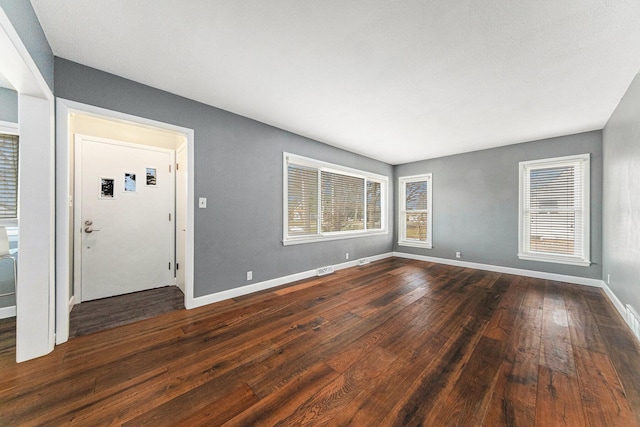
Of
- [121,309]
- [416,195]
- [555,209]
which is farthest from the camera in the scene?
[416,195]

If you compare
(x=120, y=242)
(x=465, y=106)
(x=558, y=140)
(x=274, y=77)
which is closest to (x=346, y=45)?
(x=274, y=77)

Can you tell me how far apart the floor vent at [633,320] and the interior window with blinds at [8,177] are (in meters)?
6.43

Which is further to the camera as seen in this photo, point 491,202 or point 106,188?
point 491,202

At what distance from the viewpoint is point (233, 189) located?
318 cm

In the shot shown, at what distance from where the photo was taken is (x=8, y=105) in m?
2.47

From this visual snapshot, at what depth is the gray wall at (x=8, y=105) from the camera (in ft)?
8.04

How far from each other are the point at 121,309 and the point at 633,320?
5.40 meters

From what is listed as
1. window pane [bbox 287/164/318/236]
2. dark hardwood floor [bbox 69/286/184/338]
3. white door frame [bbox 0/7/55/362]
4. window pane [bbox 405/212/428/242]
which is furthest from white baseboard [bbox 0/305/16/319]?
window pane [bbox 405/212/428/242]

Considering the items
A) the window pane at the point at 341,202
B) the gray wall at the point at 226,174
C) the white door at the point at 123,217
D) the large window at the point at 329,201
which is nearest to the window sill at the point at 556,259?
the large window at the point at 329,201

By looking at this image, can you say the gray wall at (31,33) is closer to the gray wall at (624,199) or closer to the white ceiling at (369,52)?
the white ceiling at (369,52)

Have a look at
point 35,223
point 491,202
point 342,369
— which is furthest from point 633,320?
point 35,223

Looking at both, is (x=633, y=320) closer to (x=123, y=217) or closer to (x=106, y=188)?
→ (x=123, y=217)

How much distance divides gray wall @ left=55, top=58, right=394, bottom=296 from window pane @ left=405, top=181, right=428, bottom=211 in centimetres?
325

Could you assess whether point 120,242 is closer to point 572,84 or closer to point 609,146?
point 572,84
